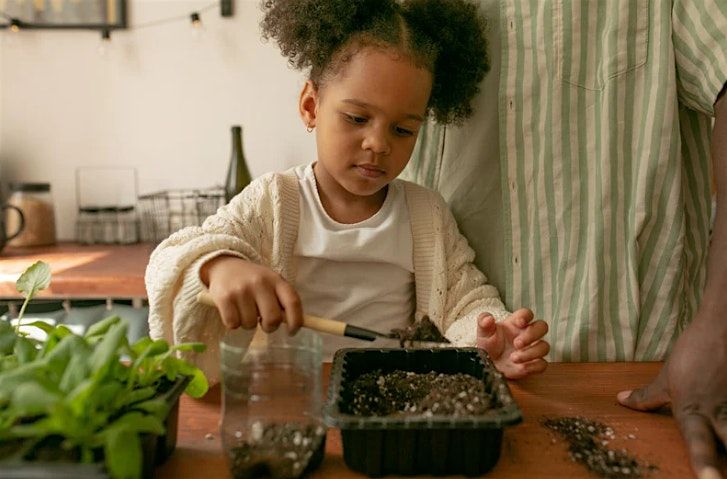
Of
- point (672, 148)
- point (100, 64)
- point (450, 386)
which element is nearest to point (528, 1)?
point (672, 148)

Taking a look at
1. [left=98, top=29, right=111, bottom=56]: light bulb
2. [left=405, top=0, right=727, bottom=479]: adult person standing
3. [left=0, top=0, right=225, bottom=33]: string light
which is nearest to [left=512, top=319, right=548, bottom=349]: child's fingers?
[left=405, top=0, right=727, bottom=479]: adult person standing

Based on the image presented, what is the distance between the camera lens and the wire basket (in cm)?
224

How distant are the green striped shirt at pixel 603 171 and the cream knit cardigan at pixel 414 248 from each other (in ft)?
0.29

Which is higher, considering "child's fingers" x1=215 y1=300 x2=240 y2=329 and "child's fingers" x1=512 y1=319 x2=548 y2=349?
"child's fingers" x1=215 y1=300 x2=240 y2=329

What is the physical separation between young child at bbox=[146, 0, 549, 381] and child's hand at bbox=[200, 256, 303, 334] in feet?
0.61

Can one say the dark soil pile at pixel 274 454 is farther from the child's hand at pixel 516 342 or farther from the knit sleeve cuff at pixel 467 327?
the knit sleeve cuff at pixel 467 327

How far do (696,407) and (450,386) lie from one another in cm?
28

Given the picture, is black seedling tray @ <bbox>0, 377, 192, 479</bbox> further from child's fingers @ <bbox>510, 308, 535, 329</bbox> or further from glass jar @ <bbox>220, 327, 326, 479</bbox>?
child's fingers @ <bbox>510, 308, 535, 329</bbox>

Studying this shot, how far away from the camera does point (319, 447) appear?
0.64 meters

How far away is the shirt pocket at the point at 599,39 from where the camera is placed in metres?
1.12

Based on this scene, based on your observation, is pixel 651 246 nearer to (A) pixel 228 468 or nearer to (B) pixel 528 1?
(B) pixel 528 1

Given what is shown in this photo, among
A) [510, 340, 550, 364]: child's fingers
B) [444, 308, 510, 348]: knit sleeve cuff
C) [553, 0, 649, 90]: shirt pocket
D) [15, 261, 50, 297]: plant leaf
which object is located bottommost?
[444, 308, 510, 348]: knit sleeve cuff

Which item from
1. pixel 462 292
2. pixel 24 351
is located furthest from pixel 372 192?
pixel 24 351

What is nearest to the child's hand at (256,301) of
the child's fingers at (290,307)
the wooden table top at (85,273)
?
the child's fingers at (290,307)
